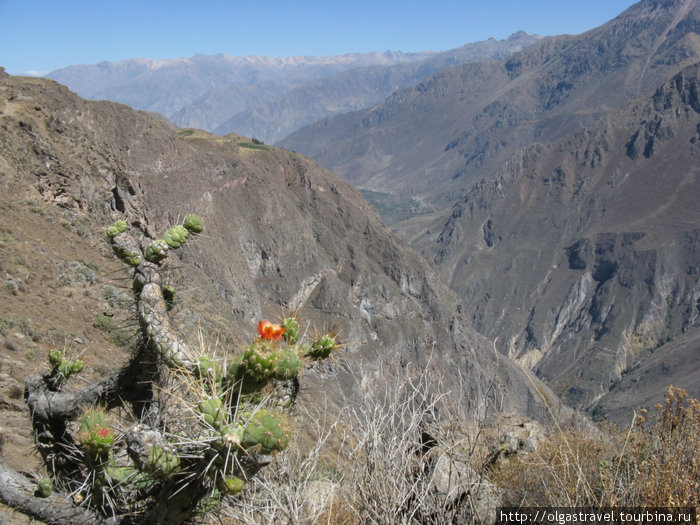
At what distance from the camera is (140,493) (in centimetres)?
446

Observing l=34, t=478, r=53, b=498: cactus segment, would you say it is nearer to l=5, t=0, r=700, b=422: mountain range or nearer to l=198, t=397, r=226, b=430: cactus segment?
l=198, t=397, r=226, b=430: cactus segment

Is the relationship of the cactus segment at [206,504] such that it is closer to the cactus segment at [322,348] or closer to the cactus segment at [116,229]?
the cactus segment at [322,348]

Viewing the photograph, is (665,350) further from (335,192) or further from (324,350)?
(324,350)

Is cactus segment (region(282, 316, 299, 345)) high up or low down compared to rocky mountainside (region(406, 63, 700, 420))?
up

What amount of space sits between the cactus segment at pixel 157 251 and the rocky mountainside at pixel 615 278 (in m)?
128

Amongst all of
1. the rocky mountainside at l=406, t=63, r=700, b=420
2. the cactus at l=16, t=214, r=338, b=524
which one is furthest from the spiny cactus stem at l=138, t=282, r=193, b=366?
the rocky mountainside at l=406, t=63, r=700, b=420

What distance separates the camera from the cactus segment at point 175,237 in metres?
5.50

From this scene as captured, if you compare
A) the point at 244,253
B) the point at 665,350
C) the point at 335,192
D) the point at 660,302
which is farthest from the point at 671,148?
the point at 244,253

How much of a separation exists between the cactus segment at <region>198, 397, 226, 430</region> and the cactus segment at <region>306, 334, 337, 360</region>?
1521 mm

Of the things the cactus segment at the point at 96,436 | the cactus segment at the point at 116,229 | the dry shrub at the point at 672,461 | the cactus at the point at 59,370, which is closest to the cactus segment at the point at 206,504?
the cactus segment at the point at 96,436

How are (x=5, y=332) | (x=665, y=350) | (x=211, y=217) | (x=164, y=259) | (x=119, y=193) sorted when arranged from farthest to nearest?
(x=665, y=350), (x=211, y=217), (x=119, y=193), (x=5, y=332), (x=164, y=259)

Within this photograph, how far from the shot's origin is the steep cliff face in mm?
22703

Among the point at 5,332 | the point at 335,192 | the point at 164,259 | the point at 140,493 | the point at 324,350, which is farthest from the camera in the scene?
the point at 335,192

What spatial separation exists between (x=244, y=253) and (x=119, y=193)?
33.1m
